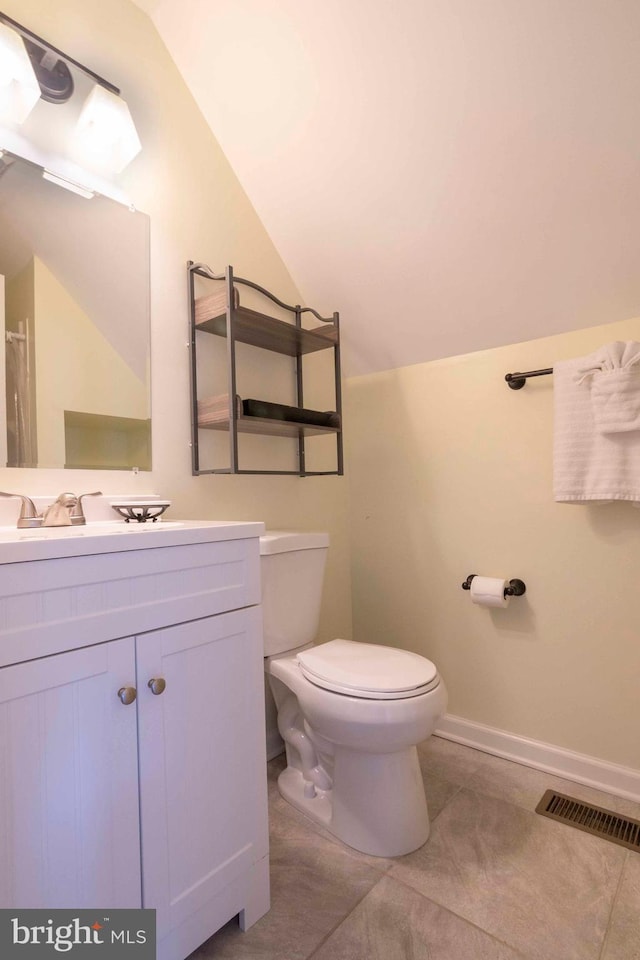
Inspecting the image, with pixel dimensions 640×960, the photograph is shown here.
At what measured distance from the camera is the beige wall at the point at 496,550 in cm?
165

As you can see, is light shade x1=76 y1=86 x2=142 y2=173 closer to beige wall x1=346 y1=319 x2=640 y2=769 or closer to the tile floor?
beige wall x1=346 y1=319 x2=640 y2=769

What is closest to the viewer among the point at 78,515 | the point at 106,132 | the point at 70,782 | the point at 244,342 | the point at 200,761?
the point at 70,782

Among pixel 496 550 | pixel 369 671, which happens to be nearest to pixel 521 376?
pixel 496 550

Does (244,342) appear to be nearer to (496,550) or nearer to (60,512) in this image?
(60,512)

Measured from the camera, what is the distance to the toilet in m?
1.29

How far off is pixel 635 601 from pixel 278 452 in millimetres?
1311

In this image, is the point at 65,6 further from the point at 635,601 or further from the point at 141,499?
the point at 635,601

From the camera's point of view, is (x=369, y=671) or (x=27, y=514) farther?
(x=369, y=671)

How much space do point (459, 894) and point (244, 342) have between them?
68.4 inches

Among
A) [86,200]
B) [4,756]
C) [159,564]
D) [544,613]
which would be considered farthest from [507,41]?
[4,756]

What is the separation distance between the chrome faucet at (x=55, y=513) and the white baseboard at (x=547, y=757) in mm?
1391

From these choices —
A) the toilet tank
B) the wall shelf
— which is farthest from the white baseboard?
the wall shelf

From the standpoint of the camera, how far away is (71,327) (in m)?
1.41

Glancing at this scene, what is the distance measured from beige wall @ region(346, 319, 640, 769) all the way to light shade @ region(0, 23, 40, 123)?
144 centimetres
